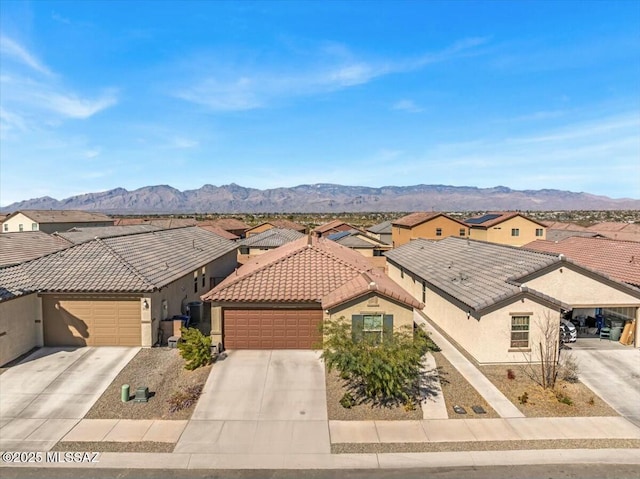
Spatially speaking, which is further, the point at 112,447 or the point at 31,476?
the point at 112,447

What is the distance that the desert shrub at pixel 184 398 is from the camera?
48.9ft

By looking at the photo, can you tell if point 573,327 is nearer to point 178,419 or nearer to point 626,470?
point 626,470

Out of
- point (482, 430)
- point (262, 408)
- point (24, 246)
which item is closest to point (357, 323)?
point (262, 408)

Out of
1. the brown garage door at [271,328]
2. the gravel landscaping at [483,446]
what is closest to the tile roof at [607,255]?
the gravel landscaping at [483,446]

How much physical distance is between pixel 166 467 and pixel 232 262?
95.9 ft

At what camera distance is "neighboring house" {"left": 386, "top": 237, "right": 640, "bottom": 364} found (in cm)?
1850

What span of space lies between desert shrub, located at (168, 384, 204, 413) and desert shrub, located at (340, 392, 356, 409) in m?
5.63

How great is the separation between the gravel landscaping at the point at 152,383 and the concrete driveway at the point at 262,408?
2.90 ft

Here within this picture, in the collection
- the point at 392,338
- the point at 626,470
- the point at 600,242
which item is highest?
the point at 600,242

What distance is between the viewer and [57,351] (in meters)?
19.5

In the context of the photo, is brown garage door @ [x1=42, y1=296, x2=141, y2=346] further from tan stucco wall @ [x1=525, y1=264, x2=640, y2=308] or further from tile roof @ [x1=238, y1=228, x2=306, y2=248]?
tile roof @ [x1=238, y1=228, x2=306, y2=248]

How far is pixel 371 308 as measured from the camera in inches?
731

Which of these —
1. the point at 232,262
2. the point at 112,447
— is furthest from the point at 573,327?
the point at 232,262

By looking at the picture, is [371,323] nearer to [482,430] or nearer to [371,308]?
[371,308]
